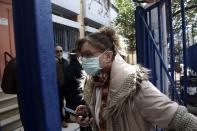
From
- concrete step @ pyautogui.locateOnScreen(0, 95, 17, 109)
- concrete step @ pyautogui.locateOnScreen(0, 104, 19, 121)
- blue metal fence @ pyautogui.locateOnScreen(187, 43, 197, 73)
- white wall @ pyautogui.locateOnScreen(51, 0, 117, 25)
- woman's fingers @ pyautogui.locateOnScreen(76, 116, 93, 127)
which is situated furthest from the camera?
white wall @ pyautogui.locateOnScreen(51, 0, 117, 25)

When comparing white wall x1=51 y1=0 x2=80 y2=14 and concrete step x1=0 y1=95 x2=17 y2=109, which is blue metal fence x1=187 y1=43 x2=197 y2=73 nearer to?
concrete step x1=0 y1=95 x2=17 y2=109

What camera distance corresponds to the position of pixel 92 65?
8.30 ft

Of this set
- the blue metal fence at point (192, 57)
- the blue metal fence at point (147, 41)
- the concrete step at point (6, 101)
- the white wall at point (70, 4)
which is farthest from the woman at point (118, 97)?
the white wall at point (70, 4)

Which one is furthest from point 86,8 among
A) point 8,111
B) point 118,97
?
point 118,97

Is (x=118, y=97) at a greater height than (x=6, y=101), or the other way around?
(x=118, y=97)

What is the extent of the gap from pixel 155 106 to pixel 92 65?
486mm

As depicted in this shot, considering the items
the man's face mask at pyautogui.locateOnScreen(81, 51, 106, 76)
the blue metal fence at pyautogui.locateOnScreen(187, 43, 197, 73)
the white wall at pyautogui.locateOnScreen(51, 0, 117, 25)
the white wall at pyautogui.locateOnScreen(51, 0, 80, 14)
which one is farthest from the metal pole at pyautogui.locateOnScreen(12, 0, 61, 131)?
the white wall at pyautogui.locateOnScreen(51, 0, 80, 14)

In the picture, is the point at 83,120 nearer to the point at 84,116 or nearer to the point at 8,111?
the point at 84,116

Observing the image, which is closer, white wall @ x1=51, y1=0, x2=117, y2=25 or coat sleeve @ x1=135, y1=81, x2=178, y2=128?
coat sleeve @ x1=135, y1=81, x2=178, y2=128

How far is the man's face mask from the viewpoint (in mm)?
2537

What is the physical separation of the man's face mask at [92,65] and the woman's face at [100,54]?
2 centimetres

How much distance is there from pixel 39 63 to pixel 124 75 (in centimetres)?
86

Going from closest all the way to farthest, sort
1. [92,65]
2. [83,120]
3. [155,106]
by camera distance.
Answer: [155,106] → [92,65] → [83,120]

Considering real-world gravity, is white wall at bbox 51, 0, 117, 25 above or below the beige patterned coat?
above
